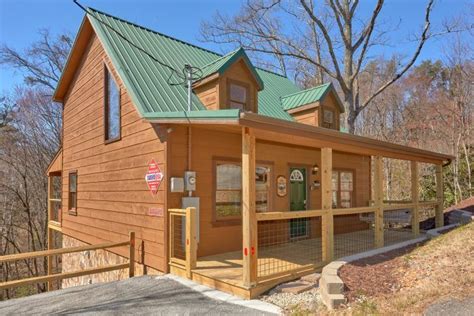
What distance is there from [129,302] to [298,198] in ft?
19.5

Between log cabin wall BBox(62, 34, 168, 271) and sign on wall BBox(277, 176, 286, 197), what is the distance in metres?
3.49

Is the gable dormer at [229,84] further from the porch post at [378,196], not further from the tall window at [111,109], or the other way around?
the porch post at [378,196]

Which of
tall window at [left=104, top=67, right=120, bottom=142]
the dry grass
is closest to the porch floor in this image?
the dry grass

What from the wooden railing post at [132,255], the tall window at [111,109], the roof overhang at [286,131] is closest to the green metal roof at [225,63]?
the roof overhang at [286,131]

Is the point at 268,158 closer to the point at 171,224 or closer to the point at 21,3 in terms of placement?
the point at 171,224

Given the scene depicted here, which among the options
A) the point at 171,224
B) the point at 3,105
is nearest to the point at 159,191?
the point at 171,224

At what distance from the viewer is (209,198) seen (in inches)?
297

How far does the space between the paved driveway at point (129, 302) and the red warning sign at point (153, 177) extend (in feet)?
5.94

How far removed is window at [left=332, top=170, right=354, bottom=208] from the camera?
37.4ft

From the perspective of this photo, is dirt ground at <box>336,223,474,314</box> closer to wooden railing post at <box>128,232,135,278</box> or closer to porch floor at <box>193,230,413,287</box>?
porch floor at <box>193,230,413,287</box>

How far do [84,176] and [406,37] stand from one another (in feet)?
43.9

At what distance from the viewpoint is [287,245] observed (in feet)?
29.4

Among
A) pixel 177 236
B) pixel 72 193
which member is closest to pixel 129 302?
pixel 177 236

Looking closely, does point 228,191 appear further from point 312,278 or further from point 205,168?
point 312,278
